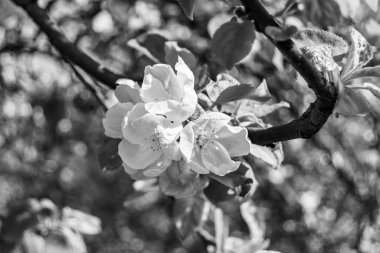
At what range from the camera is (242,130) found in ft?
3.38

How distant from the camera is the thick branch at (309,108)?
86 centimetres

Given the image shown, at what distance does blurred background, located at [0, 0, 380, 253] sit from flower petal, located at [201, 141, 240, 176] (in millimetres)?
427

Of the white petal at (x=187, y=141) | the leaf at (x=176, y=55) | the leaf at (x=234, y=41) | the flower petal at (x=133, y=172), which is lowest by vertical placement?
the leaf at (x=234, y=41)

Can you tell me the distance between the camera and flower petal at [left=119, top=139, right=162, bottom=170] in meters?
1.05

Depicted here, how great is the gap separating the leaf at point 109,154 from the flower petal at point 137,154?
13 cm

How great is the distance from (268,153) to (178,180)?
0.19m

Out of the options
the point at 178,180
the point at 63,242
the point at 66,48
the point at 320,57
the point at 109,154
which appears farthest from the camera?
the point at 63,242

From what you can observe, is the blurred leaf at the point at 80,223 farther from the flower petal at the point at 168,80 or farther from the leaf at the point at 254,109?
the flower petal at the point at 168,80

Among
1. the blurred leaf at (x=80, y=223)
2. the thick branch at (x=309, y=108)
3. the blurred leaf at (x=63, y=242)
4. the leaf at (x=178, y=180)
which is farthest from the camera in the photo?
the blurred leaf at (x=80, y=223)

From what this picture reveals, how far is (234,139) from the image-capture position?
1040 millimetres

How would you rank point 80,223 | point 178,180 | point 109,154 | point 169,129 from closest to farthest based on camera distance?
1. point 169,129
2. point 178,180
3. point 109,154
4. point 80,223

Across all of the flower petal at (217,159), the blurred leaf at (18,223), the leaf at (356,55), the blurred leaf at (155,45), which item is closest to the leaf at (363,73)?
the leaf at (356,55)

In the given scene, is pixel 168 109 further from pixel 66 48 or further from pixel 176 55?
pixel 66 48

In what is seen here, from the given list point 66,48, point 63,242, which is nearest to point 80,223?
point 63,242
